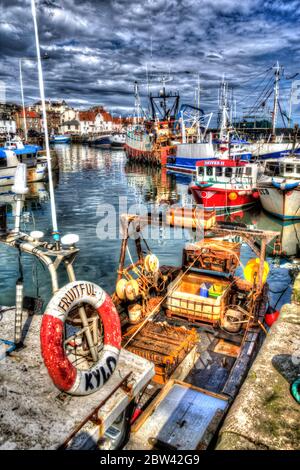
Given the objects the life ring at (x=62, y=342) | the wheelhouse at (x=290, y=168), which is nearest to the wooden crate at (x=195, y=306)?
the life ring at (x=62, y=342)

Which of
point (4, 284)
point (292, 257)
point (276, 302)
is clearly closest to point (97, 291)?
point (276, 302)

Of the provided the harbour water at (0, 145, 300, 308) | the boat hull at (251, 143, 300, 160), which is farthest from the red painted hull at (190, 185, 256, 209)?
the boat hull at (251, 143, 300, 160)

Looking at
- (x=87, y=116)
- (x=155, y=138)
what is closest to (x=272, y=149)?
(x=155, y=138)

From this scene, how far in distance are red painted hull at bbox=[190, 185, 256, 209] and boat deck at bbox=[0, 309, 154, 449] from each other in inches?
1005

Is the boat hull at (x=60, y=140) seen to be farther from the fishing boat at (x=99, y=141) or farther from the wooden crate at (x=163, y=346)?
the wooden crate at (x=163, y=346)

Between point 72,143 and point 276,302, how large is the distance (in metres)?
136

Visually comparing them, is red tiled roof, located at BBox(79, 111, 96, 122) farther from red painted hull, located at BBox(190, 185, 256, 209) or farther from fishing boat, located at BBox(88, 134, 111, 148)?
red painted hull, located at BBox(190, 185, 256, 209)

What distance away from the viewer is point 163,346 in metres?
8.90

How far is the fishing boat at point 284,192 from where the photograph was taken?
2792cm

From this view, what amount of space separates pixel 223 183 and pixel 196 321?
2177 cm

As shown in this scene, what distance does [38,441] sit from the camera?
14.2 ft

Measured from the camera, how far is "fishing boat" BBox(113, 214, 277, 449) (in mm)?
7441

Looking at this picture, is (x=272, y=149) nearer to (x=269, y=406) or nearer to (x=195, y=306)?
(x=195, y=306)
